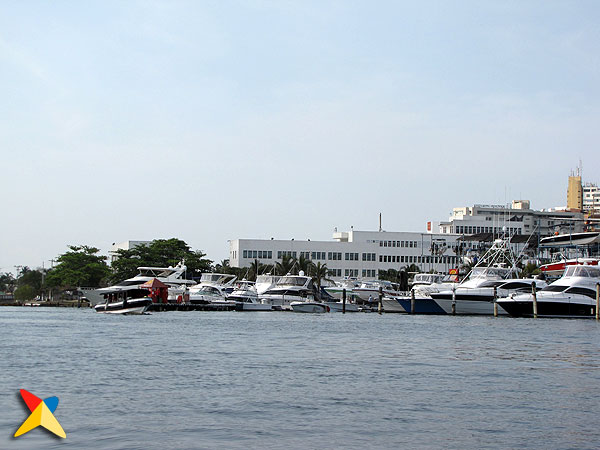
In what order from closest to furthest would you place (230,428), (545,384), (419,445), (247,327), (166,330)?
(419,445) < (230,428) < (545,384) < (166,330) < (247,327)

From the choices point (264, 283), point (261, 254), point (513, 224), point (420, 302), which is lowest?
point (420, 302)

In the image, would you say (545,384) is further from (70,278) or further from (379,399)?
(70,278)

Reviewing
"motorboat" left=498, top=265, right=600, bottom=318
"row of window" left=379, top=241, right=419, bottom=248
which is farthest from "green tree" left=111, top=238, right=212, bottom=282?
"motorboat" left=498, top=265, right=600, bottom=318

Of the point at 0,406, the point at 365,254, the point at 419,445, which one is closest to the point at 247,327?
the point at 0,406

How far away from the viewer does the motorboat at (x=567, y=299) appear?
2771 inches

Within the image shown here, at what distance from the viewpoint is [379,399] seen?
25000 mm

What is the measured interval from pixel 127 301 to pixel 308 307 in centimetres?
1991

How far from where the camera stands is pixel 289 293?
94.2 meters

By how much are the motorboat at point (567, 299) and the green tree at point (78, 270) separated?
3068 inches

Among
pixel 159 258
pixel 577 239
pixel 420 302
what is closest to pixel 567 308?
pixel 420 302

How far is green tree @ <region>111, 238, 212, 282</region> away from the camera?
13388cm

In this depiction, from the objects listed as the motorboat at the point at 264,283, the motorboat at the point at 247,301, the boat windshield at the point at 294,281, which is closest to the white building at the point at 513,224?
the motorboat at the point at 264,283

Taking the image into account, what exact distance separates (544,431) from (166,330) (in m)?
36.2

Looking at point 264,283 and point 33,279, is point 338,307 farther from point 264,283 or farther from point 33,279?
point 33,279
